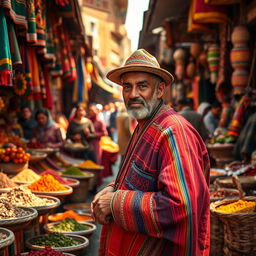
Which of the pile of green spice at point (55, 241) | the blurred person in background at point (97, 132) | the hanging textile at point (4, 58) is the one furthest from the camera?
the blurred person in background at point (97, 132)

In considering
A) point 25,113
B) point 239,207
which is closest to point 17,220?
point 239,207

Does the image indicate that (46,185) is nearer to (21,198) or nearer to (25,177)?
(25,177)

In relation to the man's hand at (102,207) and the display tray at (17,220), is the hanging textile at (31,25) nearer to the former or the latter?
the display tray at (17,220)

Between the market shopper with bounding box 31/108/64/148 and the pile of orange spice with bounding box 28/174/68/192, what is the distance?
365cm

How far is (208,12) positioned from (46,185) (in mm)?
4932

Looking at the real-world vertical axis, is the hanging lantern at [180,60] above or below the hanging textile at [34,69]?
above

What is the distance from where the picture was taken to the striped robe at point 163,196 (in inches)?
94.7

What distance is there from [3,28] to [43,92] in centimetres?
287

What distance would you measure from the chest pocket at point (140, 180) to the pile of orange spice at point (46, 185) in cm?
285

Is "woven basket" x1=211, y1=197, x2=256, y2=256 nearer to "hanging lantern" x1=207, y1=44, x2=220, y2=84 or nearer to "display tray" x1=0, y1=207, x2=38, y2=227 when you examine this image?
"display tray" x1=0, y1=207, x2=38, y2=227

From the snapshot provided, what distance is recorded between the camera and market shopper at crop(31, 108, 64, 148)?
922cm

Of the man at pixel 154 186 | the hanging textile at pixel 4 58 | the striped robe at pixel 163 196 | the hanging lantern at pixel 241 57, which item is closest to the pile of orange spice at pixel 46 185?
the hanging textile at pixel 4 58

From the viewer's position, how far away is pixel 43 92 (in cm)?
685

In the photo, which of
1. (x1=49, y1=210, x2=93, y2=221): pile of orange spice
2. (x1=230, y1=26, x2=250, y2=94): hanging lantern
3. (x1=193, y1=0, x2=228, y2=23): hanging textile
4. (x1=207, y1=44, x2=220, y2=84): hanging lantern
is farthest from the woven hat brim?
(x1=207, y1=44, x2=220, y2=84): hanging lantern
